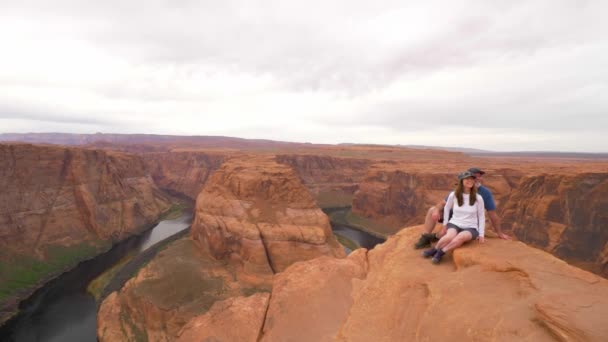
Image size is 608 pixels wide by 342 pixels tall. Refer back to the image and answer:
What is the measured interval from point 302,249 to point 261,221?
284 inches

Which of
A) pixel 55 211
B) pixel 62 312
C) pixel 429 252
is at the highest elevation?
pixel 429 252

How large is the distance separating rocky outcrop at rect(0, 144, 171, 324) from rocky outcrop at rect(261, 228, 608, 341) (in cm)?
4672

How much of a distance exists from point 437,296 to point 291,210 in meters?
39.3

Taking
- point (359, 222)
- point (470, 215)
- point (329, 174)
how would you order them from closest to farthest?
point (470, 215) < point (359, 222) < point (329, 174)

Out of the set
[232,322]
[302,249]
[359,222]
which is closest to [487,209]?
[232,322]

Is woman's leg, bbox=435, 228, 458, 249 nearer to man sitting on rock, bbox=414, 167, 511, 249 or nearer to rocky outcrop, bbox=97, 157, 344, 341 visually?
man sitting on rock, bbox=414, 167, 511, 249

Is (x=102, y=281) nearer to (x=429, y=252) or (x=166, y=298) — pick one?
(x=166, y=298)

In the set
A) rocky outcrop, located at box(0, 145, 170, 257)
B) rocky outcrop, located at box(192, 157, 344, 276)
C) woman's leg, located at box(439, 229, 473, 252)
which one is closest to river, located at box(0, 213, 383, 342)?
rocky outcrop, located at box(0, 145, 170, 257)

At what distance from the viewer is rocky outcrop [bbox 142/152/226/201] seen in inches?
4412

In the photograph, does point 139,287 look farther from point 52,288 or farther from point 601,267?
point 601,267

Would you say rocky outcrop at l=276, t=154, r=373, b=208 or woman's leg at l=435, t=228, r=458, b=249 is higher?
woman's leg at l=435, t=228, r=458, b=249

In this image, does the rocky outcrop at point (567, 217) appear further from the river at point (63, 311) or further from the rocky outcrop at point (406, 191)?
the river at point (63, 311)

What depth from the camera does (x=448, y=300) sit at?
618 cm

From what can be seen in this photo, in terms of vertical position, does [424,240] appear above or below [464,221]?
below
